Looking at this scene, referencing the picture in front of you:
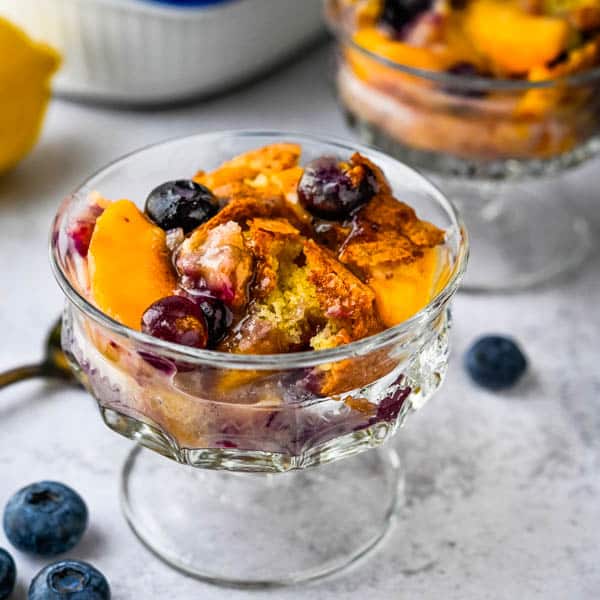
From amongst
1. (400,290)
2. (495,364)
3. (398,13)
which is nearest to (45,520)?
(400,290)

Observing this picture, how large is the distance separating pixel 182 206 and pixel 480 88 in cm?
64

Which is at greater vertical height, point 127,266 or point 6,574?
point 127,266

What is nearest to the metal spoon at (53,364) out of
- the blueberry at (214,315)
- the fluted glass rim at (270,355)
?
the fluted glass rim at (270,355)

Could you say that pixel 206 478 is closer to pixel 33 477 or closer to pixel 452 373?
pixel 33 477

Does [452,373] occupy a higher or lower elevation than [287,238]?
lower

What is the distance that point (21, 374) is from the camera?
1404 mm

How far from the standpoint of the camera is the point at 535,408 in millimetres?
1455

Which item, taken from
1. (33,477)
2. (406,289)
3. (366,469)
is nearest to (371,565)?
(366,469)

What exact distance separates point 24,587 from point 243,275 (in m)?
0.45

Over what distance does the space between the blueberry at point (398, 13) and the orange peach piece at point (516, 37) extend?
0.09 meters

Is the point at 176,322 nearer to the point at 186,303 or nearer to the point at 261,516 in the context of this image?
the point at 186,303

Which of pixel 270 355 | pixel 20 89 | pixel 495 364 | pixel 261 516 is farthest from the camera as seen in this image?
pixel 20 89

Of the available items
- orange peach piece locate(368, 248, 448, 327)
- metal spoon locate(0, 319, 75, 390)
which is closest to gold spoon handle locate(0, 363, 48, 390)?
metal spoon locate(0, 319, 75, 390)

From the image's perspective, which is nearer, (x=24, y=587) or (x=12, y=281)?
(x=24, y=587)
